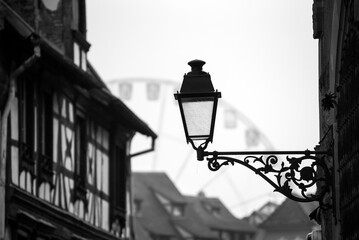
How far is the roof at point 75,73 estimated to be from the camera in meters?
20.2

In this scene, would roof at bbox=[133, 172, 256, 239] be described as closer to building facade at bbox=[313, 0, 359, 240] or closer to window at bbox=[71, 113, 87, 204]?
window at bbox=[71, 113, 87, 204]

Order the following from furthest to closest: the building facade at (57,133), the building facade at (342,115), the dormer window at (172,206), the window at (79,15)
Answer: the dormer window at (172,206)
the window at (79,15)
the building facade at (57,133)
the building facade at (342,115)

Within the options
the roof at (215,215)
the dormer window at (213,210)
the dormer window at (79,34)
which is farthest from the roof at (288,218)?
the dormer window at (79,34)

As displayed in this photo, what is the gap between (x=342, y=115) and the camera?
9352mm

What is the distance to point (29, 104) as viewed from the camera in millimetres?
21781

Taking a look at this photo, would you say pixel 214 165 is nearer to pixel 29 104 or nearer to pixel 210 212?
pixel 29 104

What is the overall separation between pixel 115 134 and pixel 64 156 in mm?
4641

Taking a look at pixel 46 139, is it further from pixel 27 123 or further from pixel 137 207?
pixel 137 207

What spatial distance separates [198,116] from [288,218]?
75.6 m

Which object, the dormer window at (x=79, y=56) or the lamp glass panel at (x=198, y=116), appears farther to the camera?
the dormer window at (x=79, y=56)

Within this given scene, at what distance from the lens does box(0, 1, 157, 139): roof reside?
20.2 m

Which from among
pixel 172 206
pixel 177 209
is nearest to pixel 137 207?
pixel 172 206

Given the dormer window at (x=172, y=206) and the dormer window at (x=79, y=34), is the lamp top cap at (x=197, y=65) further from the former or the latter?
the dormer window at (x=172, y=206)

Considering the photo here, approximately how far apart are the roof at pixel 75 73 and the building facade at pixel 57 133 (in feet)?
0.07
